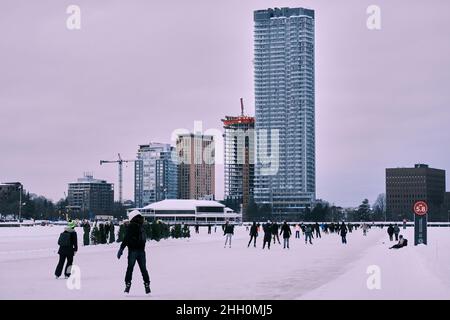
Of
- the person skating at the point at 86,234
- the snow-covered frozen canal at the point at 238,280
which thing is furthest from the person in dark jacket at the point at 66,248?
the person skating at the point at 86,234

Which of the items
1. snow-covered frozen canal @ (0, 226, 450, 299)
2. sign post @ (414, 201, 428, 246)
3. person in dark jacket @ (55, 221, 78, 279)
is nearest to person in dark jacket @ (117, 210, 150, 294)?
snow-covered frozen canal @ (0, 226, 450, 299)

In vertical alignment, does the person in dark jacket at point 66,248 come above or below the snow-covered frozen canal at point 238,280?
above

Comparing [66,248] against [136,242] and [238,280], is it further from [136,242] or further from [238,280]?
[136,242]

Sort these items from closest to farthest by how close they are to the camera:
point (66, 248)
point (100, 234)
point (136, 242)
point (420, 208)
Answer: point (136, 242) → point (66, 248) → point (420, 208) → point (100, 234)

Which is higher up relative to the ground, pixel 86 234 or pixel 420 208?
pixel 420 208

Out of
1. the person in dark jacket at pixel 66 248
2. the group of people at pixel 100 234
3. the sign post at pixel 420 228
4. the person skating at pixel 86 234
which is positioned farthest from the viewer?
the group of people at pixel 100 234

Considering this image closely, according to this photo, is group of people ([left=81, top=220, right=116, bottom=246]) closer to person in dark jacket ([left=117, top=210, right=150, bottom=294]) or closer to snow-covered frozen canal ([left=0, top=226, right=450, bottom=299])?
snow-covered frozen canal ([left=0, top=226, right=450, bottom=299])

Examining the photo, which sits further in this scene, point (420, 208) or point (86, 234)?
point (86, 234)

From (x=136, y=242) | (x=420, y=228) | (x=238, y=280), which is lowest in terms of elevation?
(x=238, y=280)

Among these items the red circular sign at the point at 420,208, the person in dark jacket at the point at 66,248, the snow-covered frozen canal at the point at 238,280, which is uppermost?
the red circular sign at the point at 420,208

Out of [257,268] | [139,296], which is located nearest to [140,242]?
[139,296]

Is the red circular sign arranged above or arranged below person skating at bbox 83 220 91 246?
above

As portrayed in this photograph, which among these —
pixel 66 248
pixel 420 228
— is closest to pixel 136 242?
pixel 66 248

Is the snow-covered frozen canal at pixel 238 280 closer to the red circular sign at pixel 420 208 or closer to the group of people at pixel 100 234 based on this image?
the red circular sign at pixel 420 208
